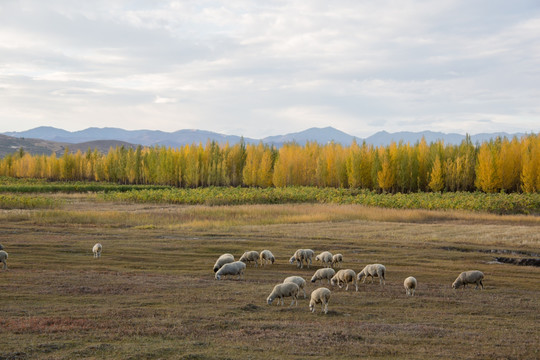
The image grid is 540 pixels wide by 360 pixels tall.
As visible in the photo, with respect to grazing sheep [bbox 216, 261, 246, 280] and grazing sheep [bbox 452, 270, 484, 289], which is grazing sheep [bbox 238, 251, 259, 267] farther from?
grazing sheep [bbox 452, 270, 484, 289]

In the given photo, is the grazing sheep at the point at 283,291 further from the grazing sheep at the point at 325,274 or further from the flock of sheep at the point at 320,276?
the grazing sheep at the point at 325,274

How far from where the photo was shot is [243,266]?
74.6 feet

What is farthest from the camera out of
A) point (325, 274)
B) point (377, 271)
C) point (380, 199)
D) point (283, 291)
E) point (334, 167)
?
point (334, 167)

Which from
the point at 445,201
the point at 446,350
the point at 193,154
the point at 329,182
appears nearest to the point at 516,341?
the point at 446,350

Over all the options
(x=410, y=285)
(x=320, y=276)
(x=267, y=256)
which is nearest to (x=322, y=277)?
(x=320, y=276)

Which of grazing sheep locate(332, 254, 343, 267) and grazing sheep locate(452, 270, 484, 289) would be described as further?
grazing sheep locate(332, 254, 343, 267)

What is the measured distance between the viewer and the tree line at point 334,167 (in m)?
86.8

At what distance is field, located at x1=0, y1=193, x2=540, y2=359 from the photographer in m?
12.5

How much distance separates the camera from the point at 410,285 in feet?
63.1

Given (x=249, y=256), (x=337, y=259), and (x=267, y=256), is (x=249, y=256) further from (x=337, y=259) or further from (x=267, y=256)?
(x=337, y=259)

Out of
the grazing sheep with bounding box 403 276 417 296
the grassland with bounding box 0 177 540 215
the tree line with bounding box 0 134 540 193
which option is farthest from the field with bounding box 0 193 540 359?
the tree line with bounding box 0 134 540 193

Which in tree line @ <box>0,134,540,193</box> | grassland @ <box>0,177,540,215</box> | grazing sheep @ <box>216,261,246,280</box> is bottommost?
grazing sheep @ <box>216,261,246,280</box>

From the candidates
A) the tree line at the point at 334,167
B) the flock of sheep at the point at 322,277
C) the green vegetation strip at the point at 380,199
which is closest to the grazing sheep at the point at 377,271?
the flock of sheep at the point at 322,277

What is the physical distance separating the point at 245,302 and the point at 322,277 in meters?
5.22
